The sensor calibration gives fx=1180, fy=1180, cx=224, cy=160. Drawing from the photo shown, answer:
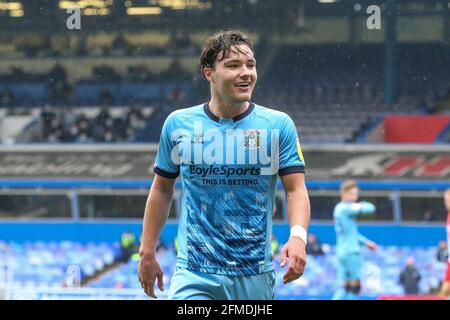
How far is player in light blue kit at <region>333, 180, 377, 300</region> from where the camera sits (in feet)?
27.5

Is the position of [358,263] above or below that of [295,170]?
below

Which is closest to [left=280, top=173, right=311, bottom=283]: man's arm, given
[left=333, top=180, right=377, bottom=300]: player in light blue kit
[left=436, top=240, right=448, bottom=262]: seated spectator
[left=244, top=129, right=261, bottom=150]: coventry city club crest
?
[left=244, top=129, right=261, bottom=150]: coventry city club crest

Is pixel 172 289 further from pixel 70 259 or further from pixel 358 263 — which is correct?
pixel 70 259

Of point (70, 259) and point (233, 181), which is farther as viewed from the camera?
point (70, 259)

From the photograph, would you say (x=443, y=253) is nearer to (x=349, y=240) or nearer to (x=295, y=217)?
(x=349, y=240)

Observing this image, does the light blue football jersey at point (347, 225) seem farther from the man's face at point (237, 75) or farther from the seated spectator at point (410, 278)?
the man's face at point (237, 75)

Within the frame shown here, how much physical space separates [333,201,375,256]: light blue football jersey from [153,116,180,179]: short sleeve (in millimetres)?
4530

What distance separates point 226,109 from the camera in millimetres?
3869

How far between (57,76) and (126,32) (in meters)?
0.96

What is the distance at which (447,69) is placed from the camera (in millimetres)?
9359

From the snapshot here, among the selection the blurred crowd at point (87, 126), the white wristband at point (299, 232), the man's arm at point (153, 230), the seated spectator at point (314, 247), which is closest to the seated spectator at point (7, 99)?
the blurred crowd at point (87, 126)

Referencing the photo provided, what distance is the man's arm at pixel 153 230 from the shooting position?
389cm

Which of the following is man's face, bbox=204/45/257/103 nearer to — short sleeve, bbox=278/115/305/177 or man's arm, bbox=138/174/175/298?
short sleeve, bbox=278/115/305/177
